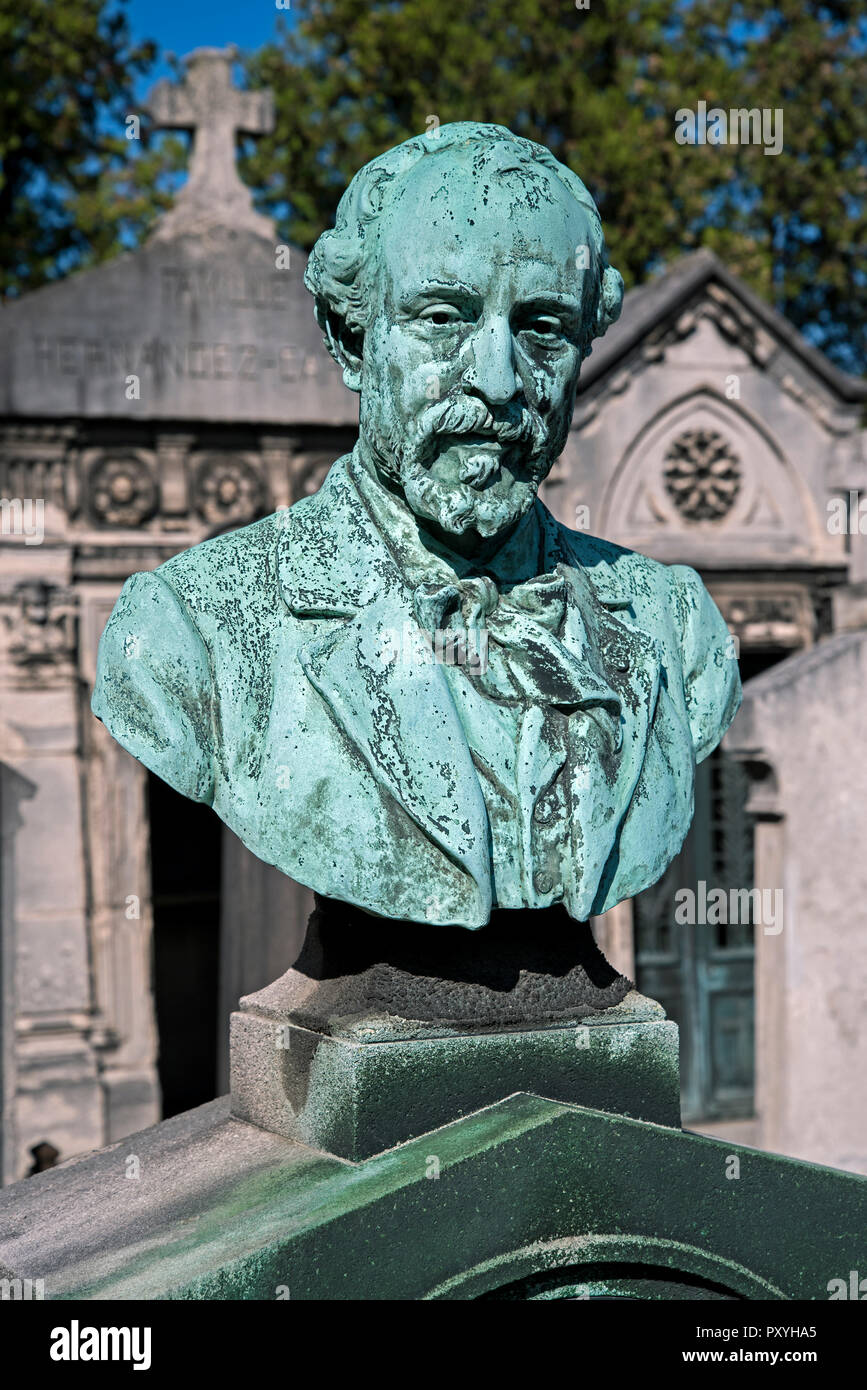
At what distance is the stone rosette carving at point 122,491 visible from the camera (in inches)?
300

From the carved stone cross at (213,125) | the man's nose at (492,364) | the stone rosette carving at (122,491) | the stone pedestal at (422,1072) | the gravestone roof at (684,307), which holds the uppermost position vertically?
the carved stone cross at (213,125)

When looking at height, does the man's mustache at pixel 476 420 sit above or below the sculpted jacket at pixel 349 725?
above

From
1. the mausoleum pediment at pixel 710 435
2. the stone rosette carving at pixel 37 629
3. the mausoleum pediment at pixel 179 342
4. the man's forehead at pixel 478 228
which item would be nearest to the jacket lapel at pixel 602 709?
the man's forehead at pixel 478 228

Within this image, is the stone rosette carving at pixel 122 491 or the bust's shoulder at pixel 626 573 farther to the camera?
the stone rosette carving at pixel 122 491

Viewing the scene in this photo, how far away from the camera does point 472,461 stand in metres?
2.92

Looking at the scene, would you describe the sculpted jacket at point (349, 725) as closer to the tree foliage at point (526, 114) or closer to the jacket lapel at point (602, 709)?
the jacket lapel at point (602, 709)

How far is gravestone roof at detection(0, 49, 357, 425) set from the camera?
742 cm

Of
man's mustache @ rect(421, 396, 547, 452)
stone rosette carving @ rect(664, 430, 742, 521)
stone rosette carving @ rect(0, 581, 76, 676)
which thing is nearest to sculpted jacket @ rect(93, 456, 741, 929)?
man's mustache @ rect(421, 396, 547, 452)

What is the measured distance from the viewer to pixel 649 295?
8242 mm

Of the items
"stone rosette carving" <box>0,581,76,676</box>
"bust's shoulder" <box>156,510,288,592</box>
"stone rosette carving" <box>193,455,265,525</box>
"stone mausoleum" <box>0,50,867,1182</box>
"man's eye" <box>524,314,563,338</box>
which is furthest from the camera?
"stone rosette carving" <box>193,455,265,525</box>

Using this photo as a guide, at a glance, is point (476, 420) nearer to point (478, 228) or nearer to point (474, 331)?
point (474, 331)

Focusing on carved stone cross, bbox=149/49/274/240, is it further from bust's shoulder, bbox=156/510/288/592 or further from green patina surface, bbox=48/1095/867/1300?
green patina surface, bbox=48/1095/867/1300

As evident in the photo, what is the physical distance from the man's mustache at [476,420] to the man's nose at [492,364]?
0.03 metres

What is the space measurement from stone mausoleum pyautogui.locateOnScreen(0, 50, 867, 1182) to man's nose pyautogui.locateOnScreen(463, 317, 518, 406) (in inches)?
159
